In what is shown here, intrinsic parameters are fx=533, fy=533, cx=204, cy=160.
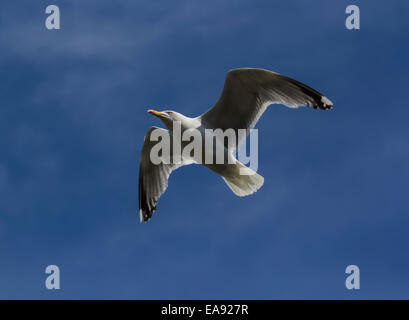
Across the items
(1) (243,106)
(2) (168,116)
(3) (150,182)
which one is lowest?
(3) (150,182)

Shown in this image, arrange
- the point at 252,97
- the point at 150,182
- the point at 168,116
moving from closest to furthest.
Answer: the point at 168,116 < the point at 252,97 < the point at 150,182

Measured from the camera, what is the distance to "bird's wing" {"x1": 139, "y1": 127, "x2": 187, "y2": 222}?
646 cm

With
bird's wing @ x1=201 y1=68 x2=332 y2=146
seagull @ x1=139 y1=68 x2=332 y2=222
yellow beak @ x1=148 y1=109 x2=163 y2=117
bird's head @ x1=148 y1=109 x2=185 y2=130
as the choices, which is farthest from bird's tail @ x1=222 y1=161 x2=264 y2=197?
yellow beak @ x1=148 y1=109 x2=163 y2=117

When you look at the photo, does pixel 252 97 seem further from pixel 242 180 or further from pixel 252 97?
pixel 242 180

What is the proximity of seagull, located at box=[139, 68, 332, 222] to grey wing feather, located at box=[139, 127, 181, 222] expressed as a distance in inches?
17.6

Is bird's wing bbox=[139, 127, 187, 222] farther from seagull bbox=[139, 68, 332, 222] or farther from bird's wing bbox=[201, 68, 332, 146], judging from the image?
bird's wing bbox=[201, 68, 332, 146]

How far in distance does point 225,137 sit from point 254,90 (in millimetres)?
613

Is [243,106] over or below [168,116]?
over

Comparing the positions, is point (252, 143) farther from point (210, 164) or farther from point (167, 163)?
point (167, 163)

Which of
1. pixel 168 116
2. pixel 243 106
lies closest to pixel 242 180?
pixel 243 106

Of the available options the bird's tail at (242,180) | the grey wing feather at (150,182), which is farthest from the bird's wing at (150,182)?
the bird's tail at (242,180)

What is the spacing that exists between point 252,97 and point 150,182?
167cm

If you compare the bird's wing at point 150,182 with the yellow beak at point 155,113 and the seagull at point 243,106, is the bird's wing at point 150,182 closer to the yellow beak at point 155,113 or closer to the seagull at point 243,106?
the seagull at point 243,106

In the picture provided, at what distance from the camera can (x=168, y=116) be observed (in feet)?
18.6
